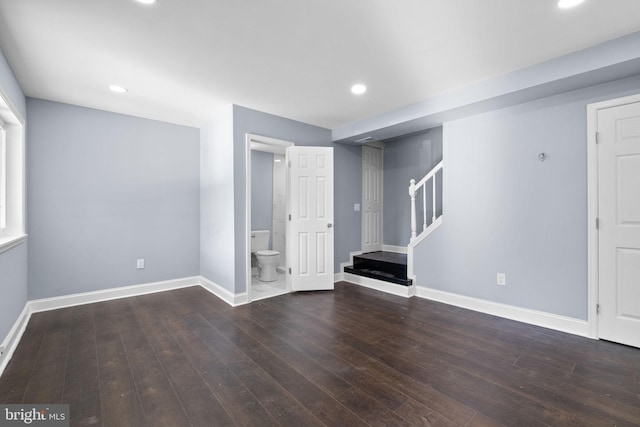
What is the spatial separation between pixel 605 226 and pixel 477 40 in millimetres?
2029

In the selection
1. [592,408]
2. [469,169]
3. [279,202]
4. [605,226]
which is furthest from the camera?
[279,202]

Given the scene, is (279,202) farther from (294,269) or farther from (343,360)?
(343,360)

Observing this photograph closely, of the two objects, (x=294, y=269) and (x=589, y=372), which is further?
(x=294, y=269)

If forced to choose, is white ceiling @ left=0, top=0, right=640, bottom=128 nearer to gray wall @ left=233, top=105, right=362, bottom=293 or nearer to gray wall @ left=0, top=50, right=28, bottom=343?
gray wall @ left=0, top=50, right=28, bottom=343

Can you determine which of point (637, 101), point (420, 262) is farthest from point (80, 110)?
point (637, 101)

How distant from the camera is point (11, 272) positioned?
2553mm

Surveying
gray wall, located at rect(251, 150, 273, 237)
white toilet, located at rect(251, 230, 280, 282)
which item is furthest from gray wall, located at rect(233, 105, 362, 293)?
gray wall, located at rect(251, 150, 273, 237)

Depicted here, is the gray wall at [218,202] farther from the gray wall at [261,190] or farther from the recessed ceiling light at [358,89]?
the recessed ceiling light at [358,89]

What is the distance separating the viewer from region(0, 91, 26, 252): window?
9.04 feet

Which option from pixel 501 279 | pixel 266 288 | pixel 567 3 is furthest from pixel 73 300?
pixel 567 3

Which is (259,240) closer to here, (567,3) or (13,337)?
(13,337)

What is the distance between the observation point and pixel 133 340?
103 inches

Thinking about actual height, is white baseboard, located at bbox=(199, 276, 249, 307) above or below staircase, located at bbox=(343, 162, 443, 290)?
below

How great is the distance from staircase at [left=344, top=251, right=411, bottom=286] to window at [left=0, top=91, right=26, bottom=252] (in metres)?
4.08
